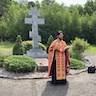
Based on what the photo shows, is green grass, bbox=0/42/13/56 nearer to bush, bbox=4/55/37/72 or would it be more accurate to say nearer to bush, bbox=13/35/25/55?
bush, bbox=13/35/25/55

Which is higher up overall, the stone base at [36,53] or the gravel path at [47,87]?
the stone base at [36,53]

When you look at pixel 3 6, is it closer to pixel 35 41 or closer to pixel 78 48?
pixel 35 41

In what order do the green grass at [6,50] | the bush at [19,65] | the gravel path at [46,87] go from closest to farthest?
1. the gravel path at [46,87]
2. the bush at [19,65]
3. the green grass at [6,50]

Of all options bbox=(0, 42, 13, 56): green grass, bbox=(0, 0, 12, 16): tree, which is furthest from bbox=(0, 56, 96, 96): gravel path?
bbox=(0, 0, 12, 16): tree

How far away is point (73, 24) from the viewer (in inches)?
1096

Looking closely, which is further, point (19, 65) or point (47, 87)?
point (19, 65)

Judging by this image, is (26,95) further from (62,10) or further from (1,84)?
(62,10)

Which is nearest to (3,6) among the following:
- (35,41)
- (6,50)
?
(6,50)

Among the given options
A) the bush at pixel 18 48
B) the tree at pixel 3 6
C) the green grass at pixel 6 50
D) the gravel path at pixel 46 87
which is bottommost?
the gravel path at pixel 46 87

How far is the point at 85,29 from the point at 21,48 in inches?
464

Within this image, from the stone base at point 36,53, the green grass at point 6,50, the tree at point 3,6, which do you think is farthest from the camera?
the tree at point 3,6

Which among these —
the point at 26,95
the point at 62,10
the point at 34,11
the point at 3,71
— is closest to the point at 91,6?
the point at 62,10

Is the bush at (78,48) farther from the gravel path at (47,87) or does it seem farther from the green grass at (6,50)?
the gravel path at (47,87)

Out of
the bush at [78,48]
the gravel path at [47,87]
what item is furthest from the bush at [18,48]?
the gravel path at [47,87]
